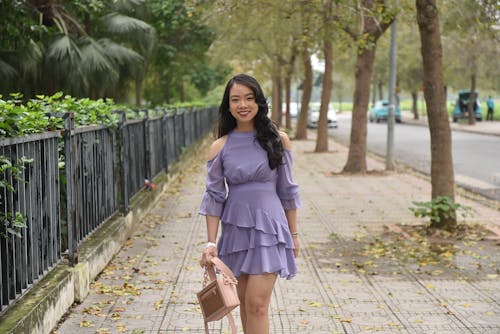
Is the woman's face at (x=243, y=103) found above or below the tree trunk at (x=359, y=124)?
above

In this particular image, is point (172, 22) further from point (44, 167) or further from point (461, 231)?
point (44, 167)

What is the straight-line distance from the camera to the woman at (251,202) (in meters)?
4.36

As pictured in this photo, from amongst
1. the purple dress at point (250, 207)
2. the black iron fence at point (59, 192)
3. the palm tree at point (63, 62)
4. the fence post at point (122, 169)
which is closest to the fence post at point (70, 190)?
the black iron fence at point (59, 192)

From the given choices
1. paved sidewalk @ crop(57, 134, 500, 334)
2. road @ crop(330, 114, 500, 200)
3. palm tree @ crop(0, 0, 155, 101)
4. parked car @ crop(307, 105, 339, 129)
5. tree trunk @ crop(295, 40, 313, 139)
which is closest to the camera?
paved sidewalk @ crop(57, 134, 500, 334)

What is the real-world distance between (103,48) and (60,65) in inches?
94.6

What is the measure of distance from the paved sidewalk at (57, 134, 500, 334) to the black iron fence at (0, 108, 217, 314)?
548 millimetres

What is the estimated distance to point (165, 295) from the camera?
22.4 feet

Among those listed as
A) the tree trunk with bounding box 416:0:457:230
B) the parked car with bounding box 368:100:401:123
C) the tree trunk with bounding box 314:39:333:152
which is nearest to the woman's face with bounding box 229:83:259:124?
the tree trunk with bounding box 416:0:457:230

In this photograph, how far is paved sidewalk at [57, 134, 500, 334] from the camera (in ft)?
19.4

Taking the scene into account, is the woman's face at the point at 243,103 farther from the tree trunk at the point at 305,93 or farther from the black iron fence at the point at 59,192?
the tree trunk at the point at 305,93

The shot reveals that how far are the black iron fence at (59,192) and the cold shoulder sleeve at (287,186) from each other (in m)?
1.66

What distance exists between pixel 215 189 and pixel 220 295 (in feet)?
2.15

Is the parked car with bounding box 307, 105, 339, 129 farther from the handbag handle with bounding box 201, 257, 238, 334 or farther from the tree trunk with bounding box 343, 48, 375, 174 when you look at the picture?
the handbag handle with bounding box 201, 257, 238, 334

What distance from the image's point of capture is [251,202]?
4.38 m
